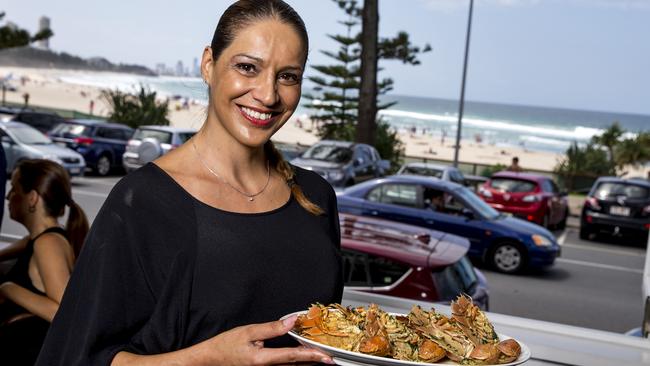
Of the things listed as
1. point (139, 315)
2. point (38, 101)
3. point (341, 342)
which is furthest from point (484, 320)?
point (38, 101)

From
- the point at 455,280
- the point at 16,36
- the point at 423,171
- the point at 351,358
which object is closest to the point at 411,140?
the point at 16,36

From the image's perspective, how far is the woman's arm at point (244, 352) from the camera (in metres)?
1.37

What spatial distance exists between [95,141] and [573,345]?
18.8m

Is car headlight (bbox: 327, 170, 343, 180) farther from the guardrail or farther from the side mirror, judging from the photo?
the guardrail

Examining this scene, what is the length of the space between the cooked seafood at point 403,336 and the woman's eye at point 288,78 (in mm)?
481

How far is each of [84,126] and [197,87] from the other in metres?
19.6

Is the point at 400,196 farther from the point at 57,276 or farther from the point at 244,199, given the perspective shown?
the point at 244,199

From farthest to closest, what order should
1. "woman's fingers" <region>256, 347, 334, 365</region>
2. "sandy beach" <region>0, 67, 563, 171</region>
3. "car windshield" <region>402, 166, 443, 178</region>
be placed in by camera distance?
"sandy beach" <region>0, 67, 563, 171</region>, "car windshield" <region>402, 166, 443, 178</region>, "woman's fingers" <region>256, 347, 334, 365</region>

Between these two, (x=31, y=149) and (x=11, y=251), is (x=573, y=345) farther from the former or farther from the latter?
(x=31, y=149)

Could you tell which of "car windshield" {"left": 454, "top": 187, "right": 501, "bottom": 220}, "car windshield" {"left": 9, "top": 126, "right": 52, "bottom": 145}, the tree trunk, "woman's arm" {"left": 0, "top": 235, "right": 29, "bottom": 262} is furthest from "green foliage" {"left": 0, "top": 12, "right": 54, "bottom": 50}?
"woman's arm" {"left": 0, "top": 235, "right": 29, "bottom": 262}

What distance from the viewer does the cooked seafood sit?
1.50 m

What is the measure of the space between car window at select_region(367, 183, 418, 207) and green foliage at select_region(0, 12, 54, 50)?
2296 centimetres

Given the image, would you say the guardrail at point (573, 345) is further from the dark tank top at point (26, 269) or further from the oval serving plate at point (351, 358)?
the dark tank top at point (26, 269)

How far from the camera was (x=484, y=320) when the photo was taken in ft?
5.67
